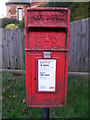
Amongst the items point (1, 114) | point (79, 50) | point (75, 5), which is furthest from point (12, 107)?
point (75, 5)

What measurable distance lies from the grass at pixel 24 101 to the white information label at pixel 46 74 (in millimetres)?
1247

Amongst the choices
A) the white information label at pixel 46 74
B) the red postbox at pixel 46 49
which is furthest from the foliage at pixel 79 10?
the white information label at pixel 46 74

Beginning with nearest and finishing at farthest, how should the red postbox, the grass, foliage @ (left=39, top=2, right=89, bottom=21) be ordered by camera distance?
the red postbox → the grass → foliage @ (left=39, top=2, right=89, bottom=21)

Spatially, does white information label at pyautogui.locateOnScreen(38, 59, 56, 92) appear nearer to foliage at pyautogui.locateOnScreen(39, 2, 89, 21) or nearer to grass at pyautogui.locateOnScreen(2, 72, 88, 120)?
grass at pyautogui.locateOnScreen(2, 72, 88, 120)

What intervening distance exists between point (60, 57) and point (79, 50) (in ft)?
9.11

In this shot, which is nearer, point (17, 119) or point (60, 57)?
point (60, 57)

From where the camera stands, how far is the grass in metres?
3.29

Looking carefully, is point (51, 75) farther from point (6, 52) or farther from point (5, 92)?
point (6, 52)

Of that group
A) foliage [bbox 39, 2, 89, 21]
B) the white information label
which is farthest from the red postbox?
foliage [bbox 39, 2, 89, 21]

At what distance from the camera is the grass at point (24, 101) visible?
3291mm

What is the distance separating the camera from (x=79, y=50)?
4762 millimetres

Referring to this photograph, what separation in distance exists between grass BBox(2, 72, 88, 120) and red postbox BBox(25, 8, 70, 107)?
1.28 metres

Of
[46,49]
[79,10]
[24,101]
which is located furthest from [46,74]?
[79,10]

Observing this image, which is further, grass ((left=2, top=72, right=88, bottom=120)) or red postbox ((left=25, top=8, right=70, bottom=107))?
grass ((left=2, top=72, right=88, bottom=120))
